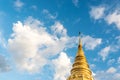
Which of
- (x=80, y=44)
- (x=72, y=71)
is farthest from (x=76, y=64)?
(x=80, y=44)

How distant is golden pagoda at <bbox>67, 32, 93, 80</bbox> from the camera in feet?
269

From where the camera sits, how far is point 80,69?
83.9 metres

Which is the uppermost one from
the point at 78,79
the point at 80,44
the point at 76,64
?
the point at 80,44

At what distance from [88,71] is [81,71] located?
7.86 feet

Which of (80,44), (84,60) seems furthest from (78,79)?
(80,44)

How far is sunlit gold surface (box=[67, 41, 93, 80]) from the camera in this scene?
269 ft

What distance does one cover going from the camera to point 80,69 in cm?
8388

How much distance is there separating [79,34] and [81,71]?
12354 millimetres

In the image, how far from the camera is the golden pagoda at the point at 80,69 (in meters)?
82.1

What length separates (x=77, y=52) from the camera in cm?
9038

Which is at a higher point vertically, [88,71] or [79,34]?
[79,34]

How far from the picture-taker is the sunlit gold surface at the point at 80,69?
8208cm

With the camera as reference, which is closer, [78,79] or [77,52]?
[78,79]

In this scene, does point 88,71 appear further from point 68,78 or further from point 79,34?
point 79,34
